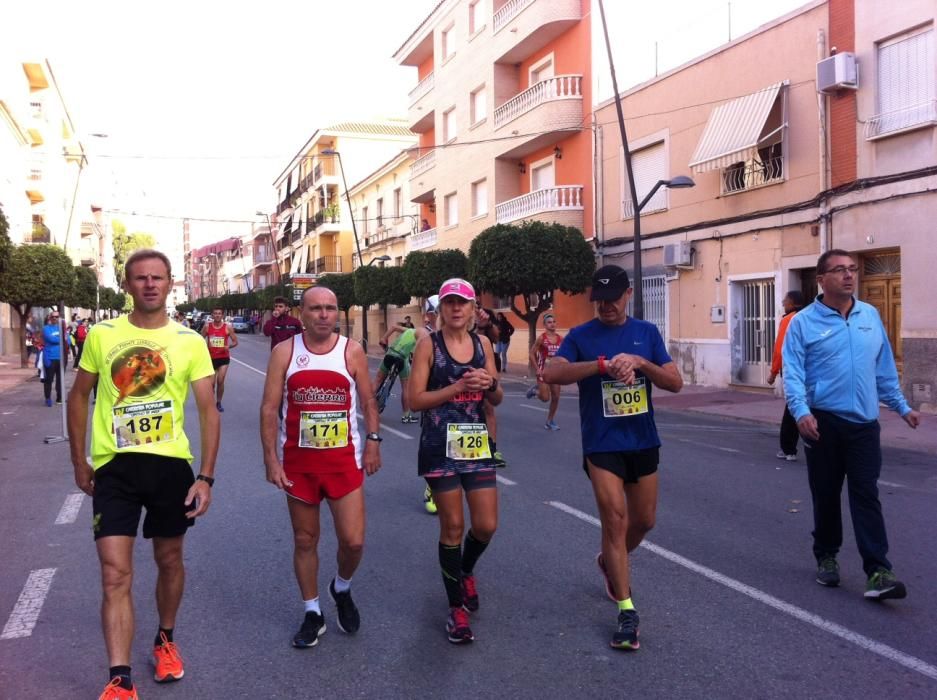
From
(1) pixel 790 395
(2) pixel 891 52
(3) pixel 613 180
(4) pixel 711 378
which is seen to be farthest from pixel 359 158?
(1) pixel 790 395

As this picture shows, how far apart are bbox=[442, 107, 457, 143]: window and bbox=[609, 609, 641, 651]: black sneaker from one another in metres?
30.4

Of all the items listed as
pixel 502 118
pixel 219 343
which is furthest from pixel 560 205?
pixel 219 343

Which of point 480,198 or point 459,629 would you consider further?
point 480,198

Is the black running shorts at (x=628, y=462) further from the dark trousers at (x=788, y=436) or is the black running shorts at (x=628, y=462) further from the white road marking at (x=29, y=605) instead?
the dark trousers at (x=788, y=436)

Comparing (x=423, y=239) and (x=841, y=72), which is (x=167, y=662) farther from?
(x=423, y=239)

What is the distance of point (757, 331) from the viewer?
18578 mm

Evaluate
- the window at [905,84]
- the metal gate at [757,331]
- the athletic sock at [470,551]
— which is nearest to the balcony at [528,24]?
the metal gate at [757,331]

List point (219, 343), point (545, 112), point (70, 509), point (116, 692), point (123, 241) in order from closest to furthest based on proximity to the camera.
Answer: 1. point (116, 692)
2. point (70, 509)
3. point (219, 343)
4. point (545, 112)
5. point (123, 241)

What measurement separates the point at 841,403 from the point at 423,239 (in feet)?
105

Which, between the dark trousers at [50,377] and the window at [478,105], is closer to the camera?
the dark trousers at [50,377]

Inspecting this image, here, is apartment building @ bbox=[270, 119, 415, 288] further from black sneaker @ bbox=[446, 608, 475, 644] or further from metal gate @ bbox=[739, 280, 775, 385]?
black sneaker @ bbox=[446, 608, 475, 644]

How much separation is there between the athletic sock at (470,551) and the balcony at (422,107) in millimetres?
32026

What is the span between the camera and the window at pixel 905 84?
46.0 feet

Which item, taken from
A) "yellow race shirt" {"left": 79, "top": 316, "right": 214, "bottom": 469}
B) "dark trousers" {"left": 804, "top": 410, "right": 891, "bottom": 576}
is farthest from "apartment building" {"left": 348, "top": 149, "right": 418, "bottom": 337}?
"yellow race shirt" {"left": 79, "top": 316, "right": 214, "bottom": 469}
